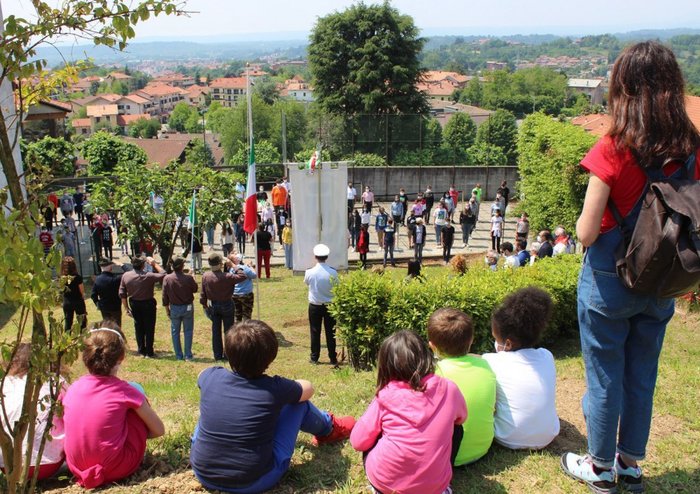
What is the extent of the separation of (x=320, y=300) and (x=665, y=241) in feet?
20.4

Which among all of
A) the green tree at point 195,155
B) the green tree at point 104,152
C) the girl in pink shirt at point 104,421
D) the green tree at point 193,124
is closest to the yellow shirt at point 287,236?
the green tree at point 195,155

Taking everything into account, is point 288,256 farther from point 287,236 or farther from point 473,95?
point 473,95

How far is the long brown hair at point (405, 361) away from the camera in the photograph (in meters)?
3.26

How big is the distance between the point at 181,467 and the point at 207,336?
692 cm

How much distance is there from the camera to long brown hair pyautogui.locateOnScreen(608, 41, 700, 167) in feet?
8.74

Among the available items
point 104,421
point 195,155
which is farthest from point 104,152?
point 104,421

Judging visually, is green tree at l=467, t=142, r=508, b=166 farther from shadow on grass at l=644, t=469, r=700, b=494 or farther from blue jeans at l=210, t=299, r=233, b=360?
shadow on grass at l=644, t=469, r=700, b=494

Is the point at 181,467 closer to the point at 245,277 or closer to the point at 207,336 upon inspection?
the point at 245,277

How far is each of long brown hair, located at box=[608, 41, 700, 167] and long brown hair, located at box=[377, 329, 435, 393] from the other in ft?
4.44

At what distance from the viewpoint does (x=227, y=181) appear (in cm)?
Result: 1570

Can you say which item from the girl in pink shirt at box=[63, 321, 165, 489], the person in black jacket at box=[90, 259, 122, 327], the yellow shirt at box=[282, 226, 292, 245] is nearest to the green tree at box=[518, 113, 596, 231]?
the yellow shirt at box=[282, 226, 292, 245]

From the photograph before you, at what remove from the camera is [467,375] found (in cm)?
381

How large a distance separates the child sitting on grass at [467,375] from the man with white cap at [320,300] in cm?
427

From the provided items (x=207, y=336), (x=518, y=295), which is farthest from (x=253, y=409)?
(x=207, y=336)
